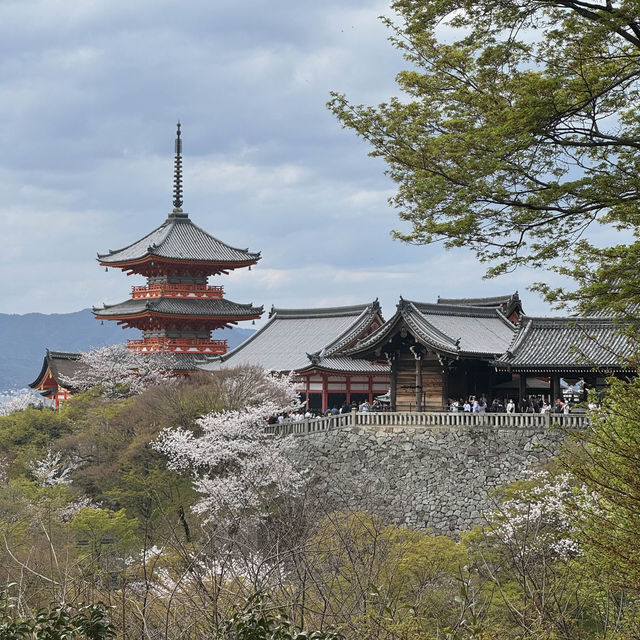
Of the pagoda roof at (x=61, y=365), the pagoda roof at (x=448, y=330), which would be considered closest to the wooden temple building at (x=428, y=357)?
the pagoda roof at (x=448, y=330)

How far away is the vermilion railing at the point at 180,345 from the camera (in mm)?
46625

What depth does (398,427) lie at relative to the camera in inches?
1217

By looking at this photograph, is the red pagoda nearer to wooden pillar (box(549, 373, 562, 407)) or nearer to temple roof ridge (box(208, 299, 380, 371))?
temple roof ridge (box(208, 299, 380, 371))

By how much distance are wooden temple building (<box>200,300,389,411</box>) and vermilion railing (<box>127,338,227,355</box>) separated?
233 centimetres

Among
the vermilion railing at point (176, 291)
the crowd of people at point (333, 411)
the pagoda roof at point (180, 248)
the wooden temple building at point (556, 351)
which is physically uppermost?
the pagoda roof at point (180, 248)

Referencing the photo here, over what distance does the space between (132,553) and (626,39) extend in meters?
20.9

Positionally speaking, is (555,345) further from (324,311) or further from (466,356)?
(324,311)

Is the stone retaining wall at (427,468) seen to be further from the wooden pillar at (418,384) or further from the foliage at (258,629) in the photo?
the foliage at (258,629)

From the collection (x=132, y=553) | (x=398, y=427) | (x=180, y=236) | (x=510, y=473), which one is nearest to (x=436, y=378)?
(x=398, y=427)

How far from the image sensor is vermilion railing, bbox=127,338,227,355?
1836 inches

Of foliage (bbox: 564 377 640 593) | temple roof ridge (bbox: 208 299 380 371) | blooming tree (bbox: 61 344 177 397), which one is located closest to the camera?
foliage (bbox: 564 377 640 593)

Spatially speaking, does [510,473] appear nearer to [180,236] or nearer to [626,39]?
[626,39]

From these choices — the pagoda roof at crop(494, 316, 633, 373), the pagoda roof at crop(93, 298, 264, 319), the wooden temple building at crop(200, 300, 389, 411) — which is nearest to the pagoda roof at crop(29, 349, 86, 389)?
the pagoda roof at crop(93, 298, 264, 319)

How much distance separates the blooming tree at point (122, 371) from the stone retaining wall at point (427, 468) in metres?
13.3
